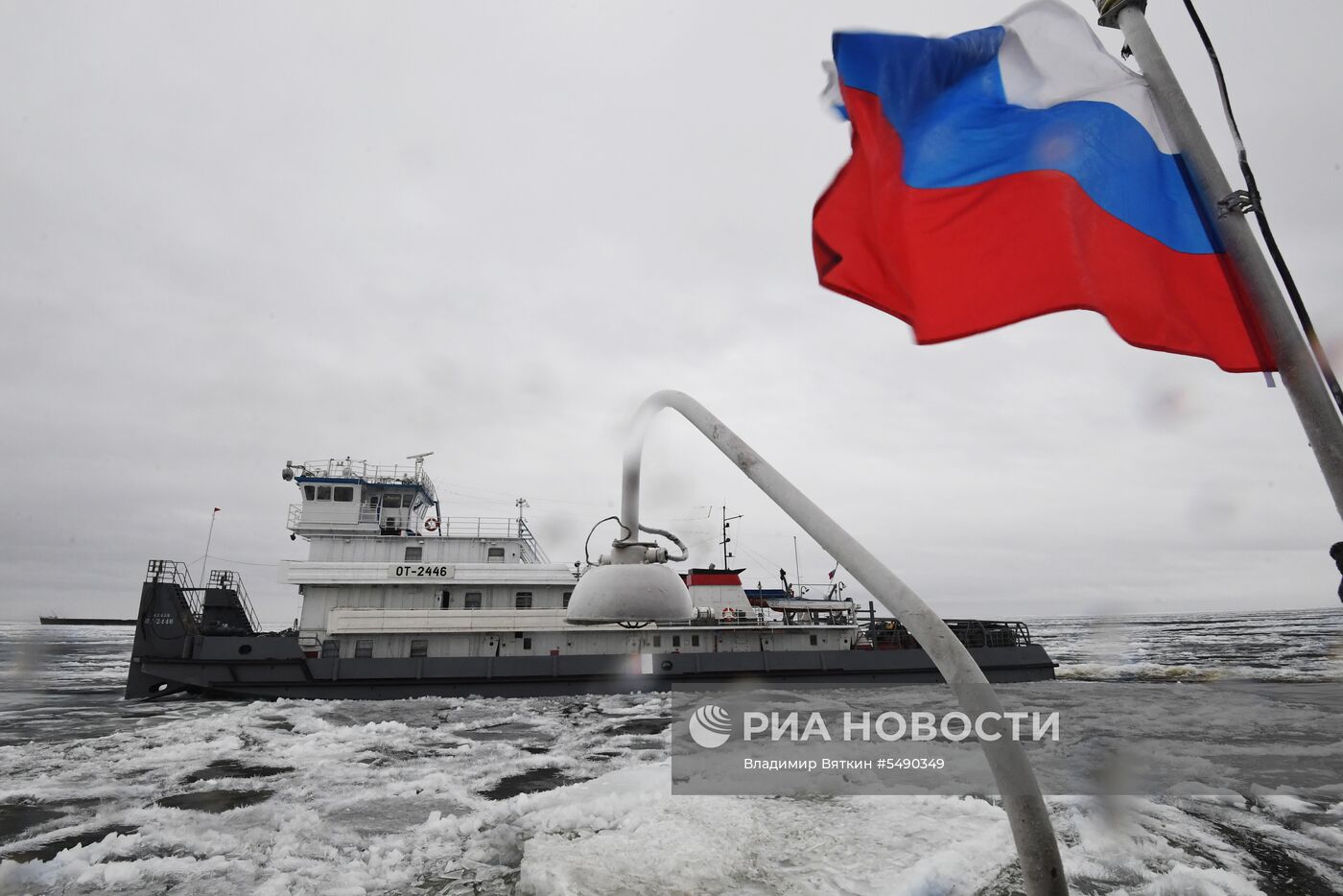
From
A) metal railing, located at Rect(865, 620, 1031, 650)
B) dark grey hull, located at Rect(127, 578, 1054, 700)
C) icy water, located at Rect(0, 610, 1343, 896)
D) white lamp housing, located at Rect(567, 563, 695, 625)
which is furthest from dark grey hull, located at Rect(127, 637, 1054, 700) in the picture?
white lamp housing, located at Rect(567, 563, 695, 625)

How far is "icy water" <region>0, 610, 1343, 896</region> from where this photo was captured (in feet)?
19.5

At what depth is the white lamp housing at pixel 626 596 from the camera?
275 centimetres

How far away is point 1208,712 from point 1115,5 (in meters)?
23.0

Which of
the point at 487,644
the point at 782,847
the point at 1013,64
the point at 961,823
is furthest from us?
the point at 487,644

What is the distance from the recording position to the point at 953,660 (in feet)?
6.78

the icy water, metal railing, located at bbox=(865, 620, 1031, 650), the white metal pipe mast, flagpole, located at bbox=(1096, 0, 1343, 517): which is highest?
flagpole, located at bbox=(1096, 0, 1343, 517)

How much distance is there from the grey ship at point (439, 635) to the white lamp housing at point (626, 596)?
55.9 ft

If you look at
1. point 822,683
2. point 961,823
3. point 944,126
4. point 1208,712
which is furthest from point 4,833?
point 1208,712

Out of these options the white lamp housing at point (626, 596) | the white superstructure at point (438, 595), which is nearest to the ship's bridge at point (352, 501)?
the white superstructure at point (438, 595)

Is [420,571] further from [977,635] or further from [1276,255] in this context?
[1276,255]

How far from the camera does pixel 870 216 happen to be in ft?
10.4

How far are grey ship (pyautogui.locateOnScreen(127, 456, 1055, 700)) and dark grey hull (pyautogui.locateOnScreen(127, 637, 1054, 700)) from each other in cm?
5

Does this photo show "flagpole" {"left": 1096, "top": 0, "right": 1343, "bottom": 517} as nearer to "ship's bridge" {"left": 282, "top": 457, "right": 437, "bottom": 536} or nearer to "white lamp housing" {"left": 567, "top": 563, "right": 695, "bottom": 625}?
"white lamp housing" {"left": 567, "top": 563, "right": 695, "bottom": 625}

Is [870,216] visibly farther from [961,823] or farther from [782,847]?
[961,823]
